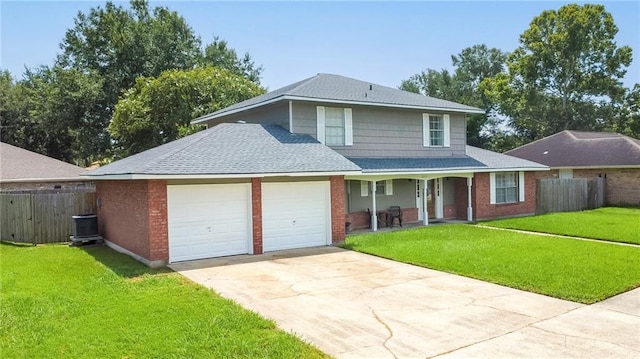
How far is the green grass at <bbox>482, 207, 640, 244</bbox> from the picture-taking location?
14844 millimetres

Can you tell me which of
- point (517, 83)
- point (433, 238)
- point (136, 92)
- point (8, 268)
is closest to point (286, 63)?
point (136, 92)

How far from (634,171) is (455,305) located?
23.7m

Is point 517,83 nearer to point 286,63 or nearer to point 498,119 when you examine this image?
point 498,119

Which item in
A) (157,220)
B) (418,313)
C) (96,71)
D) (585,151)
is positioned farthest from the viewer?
(96,71)

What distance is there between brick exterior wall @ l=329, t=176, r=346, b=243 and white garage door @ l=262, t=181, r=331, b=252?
123 millimetres

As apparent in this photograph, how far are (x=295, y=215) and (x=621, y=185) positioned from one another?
22.0 meters

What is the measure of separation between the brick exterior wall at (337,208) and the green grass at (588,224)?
7.21 m

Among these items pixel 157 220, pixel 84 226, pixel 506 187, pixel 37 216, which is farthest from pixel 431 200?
pixel 37 216

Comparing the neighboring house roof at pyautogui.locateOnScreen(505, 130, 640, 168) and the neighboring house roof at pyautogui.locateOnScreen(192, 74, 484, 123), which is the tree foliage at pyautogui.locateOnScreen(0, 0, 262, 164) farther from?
the neighboring house roof at pyautogui.locateOnScreen(505, 130, 640, 168)

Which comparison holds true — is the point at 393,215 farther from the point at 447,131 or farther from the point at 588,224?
the point at 588,224

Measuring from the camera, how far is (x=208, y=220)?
1184cm

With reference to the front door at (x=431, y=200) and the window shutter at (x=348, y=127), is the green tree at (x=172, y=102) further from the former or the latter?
the front door at (x=431, y=200)

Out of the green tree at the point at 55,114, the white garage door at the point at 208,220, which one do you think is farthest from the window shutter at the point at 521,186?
the green tree at the point at 55,114

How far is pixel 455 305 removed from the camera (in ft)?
24.6
